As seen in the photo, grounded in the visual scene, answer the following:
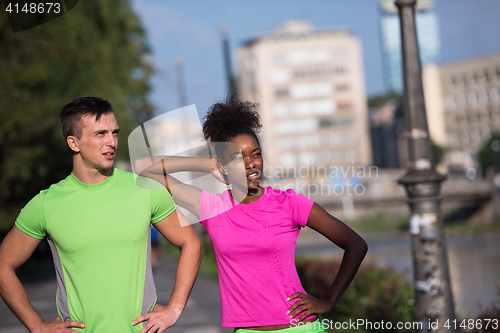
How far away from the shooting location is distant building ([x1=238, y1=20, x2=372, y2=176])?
101 meters

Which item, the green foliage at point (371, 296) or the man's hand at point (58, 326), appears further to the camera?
the green foliage at point (371, 296)

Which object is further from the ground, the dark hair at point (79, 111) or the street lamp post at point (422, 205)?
the dark hair at point (79, 111)

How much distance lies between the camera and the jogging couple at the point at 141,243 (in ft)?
9.34

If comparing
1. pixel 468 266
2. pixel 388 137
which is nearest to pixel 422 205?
pixel 468 266

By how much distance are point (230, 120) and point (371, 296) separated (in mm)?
6333

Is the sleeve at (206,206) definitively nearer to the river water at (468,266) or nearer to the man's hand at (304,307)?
the man's hand at (304,307)

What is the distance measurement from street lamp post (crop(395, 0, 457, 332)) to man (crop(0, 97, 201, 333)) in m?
3.38

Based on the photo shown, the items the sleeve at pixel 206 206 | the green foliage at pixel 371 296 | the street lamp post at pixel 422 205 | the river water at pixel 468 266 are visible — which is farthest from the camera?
the river water at pixel 468 266

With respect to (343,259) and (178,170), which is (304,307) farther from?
(178,170)

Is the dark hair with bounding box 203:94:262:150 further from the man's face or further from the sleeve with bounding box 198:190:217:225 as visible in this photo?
the man's face

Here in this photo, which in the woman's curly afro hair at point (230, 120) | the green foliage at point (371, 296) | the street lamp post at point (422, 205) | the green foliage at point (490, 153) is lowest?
the green foliage at point (490, 153)

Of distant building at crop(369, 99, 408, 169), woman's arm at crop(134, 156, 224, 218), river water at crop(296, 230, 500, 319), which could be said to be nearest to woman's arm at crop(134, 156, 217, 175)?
woman's arm at crop(134, 156, 224, 218)

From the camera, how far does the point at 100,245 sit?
9.34 ft

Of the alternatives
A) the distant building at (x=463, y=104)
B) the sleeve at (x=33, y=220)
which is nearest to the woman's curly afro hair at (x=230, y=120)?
the sleeve at (x=33, y=220)
